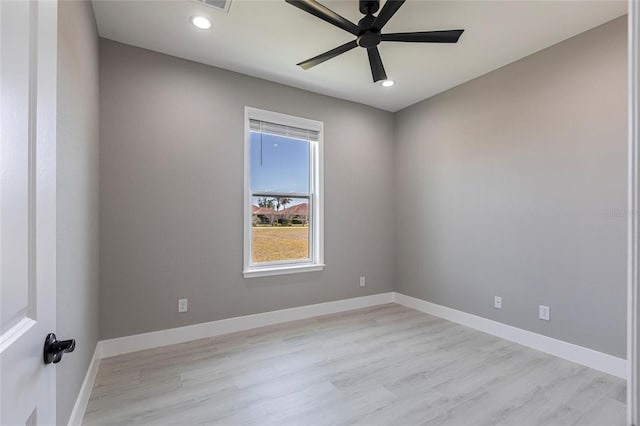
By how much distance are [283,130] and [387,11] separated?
72.3 inches

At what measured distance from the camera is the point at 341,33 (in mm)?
2500

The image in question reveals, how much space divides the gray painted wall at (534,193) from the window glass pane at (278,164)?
1.59 meters

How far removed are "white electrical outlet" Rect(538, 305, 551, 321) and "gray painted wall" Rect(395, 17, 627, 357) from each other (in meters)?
0.04

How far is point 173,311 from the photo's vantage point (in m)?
2.84

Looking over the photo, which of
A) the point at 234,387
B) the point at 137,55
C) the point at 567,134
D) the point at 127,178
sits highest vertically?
the point at 137,55

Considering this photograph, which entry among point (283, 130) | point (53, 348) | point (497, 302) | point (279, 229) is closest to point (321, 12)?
point (283, 130)

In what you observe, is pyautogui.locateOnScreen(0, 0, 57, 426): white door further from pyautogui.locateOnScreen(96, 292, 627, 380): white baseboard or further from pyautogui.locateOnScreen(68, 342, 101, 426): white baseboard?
pyautogui.locateOnScreen(96, 292, 627, 380): white baseboard

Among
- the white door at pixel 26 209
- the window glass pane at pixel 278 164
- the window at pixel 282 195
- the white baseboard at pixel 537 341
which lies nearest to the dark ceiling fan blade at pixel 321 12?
the white door at pixel 26 209

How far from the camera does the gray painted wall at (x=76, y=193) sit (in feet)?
4.75

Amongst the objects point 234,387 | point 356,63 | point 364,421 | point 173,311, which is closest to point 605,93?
point 356,63

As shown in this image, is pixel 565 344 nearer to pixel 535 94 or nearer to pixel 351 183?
pixel 535 94

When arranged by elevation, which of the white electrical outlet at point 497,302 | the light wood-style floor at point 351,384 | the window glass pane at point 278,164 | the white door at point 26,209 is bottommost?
the light wood-style floor at point 351,384

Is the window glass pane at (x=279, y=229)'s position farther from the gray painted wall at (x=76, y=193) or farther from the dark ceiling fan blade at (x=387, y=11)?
the dark ceiling fan blade at (x=387, y=11)

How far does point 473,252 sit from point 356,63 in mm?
2407
